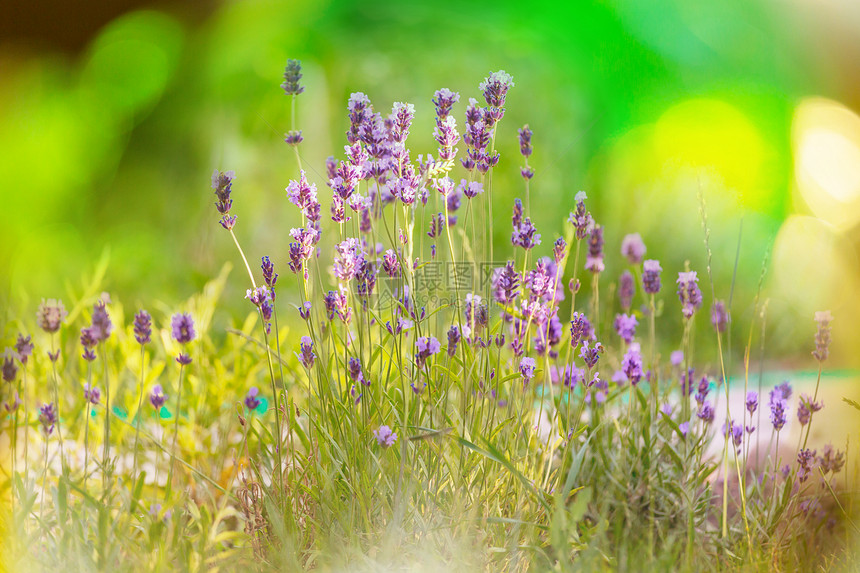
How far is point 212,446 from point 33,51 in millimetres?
802

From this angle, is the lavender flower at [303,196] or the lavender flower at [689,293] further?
the lavender flower at [689,293]

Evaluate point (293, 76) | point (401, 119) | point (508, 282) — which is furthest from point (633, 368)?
point (293, 76)

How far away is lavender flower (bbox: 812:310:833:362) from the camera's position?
0.96 metres

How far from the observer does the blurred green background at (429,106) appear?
3.10ft

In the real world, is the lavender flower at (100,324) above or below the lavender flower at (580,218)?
below

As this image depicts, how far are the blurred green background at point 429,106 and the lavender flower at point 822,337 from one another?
0.07 m

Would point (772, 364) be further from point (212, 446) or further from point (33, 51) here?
point (33, 51)

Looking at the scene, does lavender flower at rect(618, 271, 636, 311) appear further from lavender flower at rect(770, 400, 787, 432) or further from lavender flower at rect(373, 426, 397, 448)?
lavender flower at rect(373, 426, 397, 448)

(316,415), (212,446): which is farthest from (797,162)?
(212,446)

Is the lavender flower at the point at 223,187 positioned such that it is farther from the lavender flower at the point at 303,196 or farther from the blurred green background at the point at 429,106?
the blurred green background at the point at 429,106

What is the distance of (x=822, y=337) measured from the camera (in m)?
0.96

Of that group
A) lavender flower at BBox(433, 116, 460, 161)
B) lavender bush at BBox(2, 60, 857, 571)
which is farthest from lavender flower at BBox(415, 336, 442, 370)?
lavender flower at BBox(433, 116, 460, 161)

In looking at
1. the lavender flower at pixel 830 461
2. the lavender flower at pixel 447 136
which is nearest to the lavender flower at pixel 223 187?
the lavender flower at pixel 447 136

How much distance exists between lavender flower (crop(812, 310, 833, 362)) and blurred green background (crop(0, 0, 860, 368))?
74 millimetres
